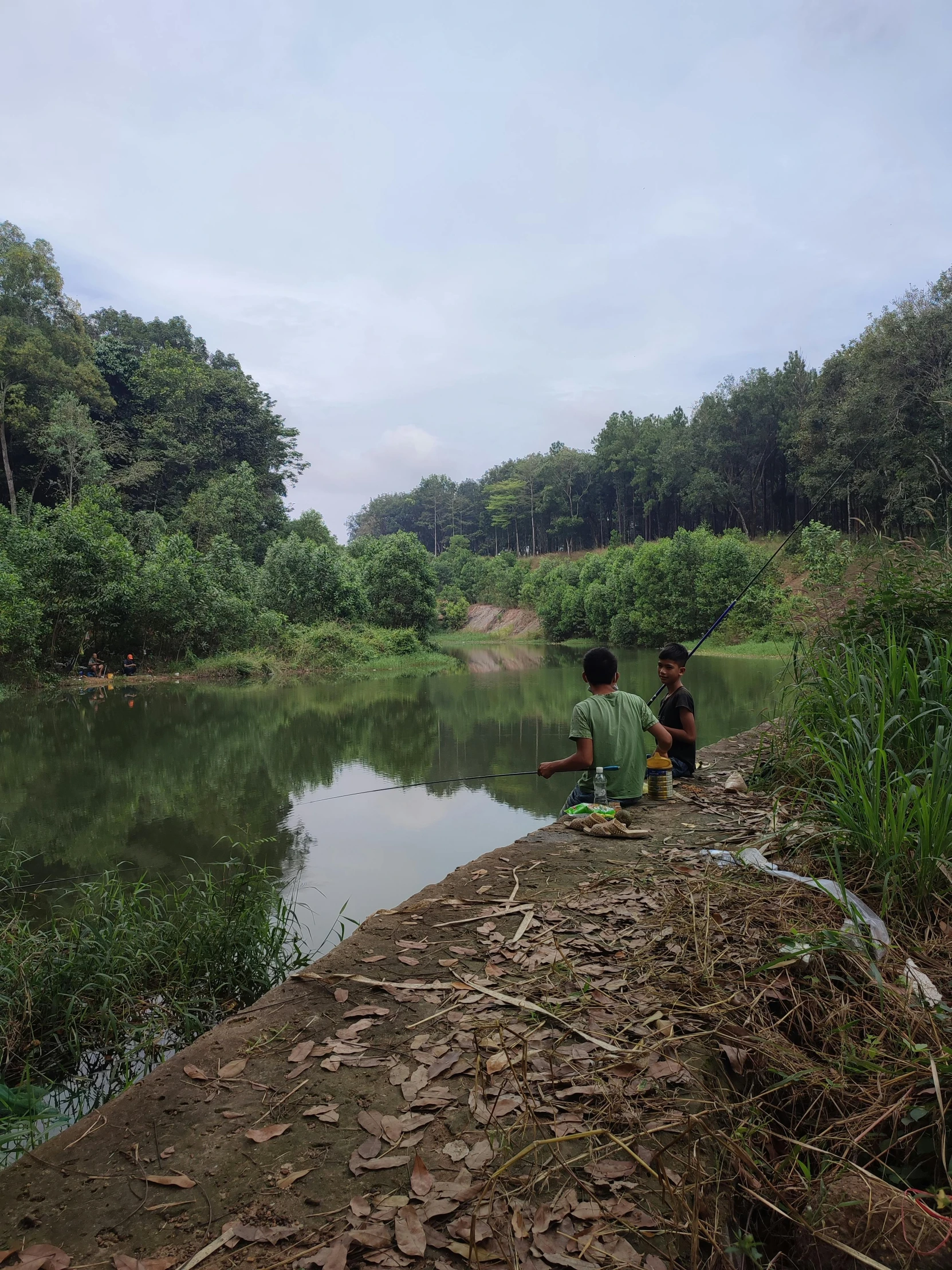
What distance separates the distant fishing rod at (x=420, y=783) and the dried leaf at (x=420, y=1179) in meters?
3.03

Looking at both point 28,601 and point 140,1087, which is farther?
point 28,601

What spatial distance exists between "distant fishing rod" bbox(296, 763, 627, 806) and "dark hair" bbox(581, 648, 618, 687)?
1.67 feet

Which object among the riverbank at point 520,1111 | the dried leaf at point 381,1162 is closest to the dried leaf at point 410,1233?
the riverbank at point 520,1111

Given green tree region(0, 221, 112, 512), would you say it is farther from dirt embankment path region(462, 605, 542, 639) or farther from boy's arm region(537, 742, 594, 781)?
boy's arm region(537, 742, 594, 781)

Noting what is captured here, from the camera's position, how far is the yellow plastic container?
4820mm

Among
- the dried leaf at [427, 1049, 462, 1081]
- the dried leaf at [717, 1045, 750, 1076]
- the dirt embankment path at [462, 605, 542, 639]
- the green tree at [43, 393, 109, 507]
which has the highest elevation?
the green tree at [43, 393, 109, 507]

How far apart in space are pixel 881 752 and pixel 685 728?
2.34 metres

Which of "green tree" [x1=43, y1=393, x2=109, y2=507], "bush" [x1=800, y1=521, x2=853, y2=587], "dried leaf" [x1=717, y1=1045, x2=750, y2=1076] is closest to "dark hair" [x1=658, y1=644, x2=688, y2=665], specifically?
"dried leaf" [x1=717, y1=1045, x2=750, y2=1076]

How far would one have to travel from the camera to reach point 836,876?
2.60 meters

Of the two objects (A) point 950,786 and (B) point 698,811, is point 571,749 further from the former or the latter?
(A) point 950,786

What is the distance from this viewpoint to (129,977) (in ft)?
12.7

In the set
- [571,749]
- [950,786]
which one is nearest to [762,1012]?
[950,786]

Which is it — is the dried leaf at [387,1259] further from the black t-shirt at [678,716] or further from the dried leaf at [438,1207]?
the black t-shirt at [678,716]

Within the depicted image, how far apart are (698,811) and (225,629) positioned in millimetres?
25096
